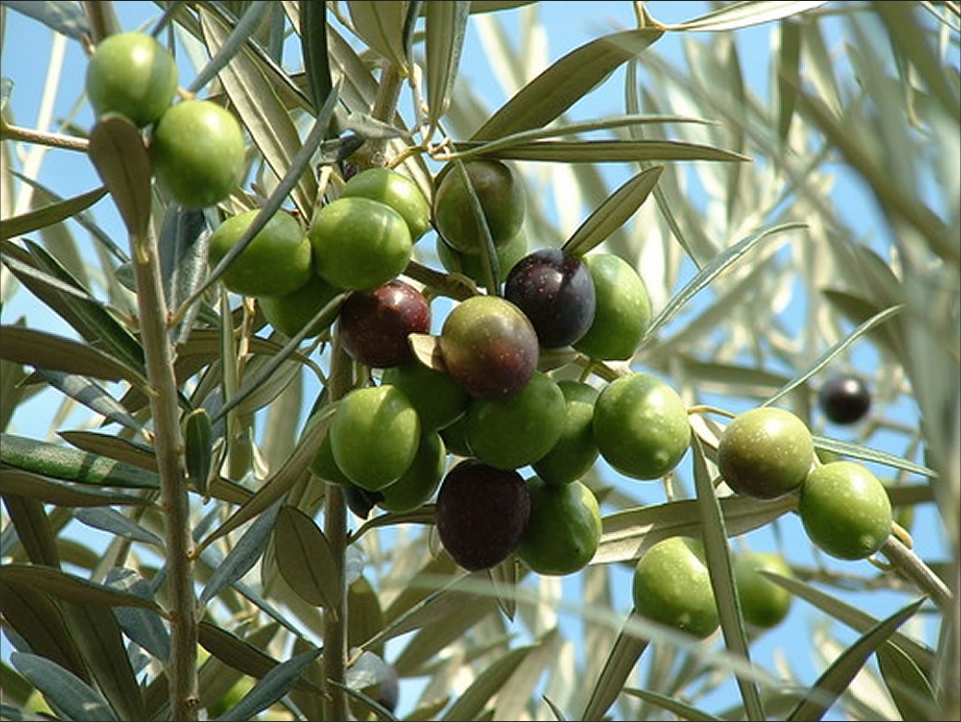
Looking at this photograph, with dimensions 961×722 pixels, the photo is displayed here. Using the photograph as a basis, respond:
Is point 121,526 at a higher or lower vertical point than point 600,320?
lower

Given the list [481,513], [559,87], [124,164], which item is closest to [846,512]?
[481,513]

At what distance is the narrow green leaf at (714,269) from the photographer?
120 cm

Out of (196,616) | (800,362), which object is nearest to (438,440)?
(196,616)

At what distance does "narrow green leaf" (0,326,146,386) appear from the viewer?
3.14 ft

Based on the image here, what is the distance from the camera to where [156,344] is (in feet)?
3.14

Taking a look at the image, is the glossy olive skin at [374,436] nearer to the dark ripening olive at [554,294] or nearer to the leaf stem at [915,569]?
the dark ripening olive at [554,294]

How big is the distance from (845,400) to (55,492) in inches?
84.7

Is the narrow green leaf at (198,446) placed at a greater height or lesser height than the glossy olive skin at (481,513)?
greater

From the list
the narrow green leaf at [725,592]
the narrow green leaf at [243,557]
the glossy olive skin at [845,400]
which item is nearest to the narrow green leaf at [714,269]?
the narrow green leaf at [725,592]

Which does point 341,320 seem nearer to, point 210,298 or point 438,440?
point 438,440

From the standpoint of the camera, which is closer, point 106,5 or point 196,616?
point 106,5

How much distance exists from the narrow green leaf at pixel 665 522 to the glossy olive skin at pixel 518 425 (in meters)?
0.19

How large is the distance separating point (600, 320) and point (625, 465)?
0.12 metres

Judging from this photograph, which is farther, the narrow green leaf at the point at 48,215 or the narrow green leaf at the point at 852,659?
the narrow green leaf at the point at 48,215
